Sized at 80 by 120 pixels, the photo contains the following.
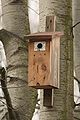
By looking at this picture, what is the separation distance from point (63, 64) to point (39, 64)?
28cm

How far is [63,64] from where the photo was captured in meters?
2.96

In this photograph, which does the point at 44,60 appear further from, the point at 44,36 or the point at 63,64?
the point at 63,64

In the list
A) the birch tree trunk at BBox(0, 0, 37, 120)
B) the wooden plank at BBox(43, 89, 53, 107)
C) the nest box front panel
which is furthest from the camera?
the birch tree trunk at BBox(0, 0, 37, 120)

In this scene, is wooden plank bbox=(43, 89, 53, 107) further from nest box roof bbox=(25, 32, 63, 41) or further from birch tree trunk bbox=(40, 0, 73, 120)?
nest box roof bbox=(25, 32, 63, 41)

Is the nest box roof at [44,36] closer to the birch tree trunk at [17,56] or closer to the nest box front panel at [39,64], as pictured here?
A: the nest box front panel at [39,64]

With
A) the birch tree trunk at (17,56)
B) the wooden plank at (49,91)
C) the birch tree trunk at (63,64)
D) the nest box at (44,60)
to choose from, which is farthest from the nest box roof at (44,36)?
the birch tree trunk at (17,56)

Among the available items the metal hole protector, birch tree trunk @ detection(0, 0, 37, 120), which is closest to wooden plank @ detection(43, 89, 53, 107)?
the metal hole protector

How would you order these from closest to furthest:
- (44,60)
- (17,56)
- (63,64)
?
(44,60)
(63,64)
(17,56)

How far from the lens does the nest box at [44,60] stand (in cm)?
266

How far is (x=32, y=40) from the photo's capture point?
2775 millimetres

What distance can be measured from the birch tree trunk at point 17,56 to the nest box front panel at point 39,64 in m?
0.57

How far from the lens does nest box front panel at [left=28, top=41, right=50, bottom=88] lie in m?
2.66

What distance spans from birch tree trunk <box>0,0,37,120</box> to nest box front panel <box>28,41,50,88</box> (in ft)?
1.86

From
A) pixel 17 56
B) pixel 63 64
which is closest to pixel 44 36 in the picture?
pixel 63 64
